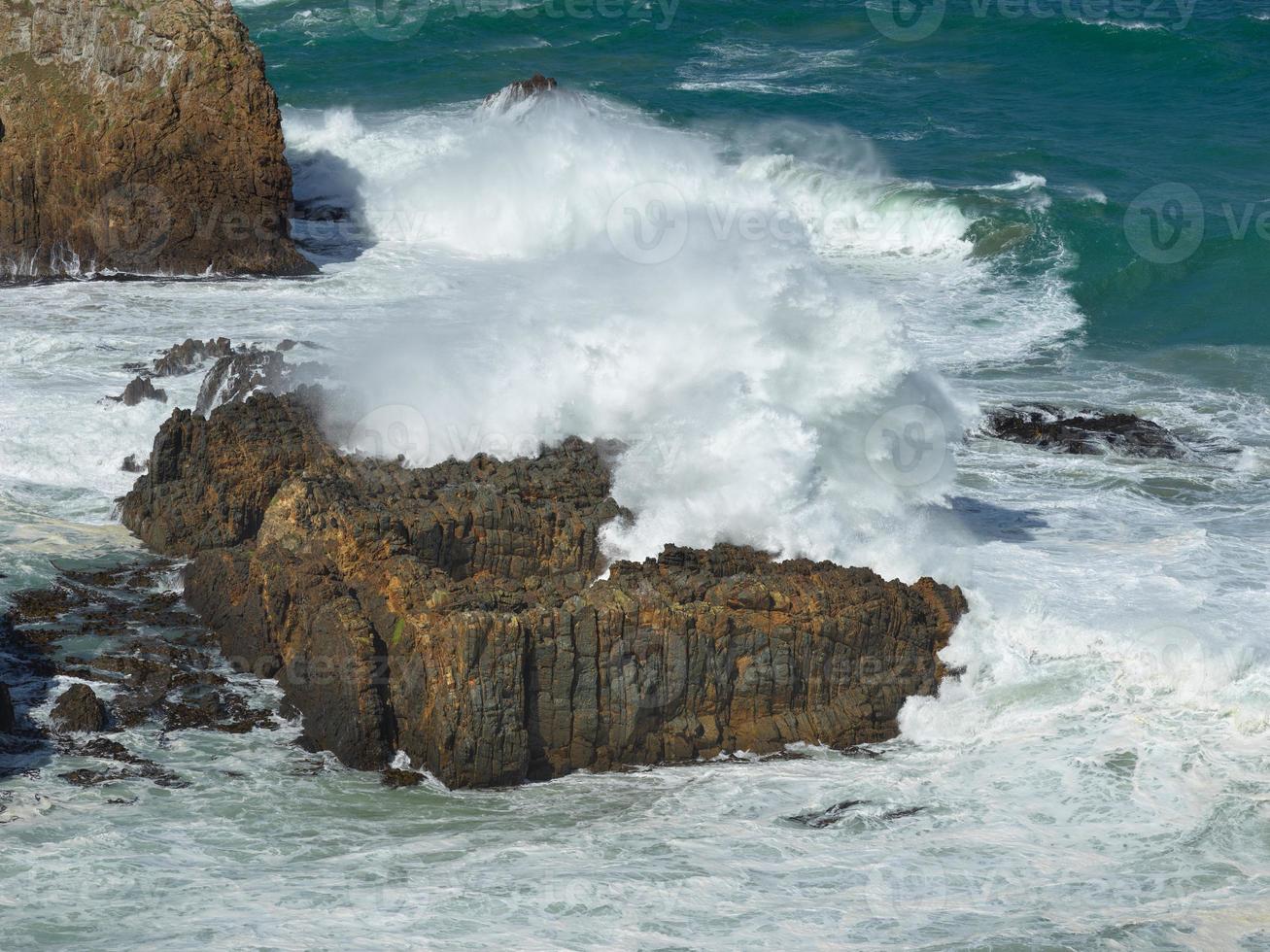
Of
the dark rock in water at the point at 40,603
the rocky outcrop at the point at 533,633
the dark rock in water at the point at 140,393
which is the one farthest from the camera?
the dark rock in water at the point at 140,393

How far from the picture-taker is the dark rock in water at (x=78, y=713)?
13.7 metres

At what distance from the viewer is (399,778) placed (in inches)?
522

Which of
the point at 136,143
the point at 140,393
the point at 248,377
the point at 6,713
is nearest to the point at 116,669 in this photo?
the point at 6,713

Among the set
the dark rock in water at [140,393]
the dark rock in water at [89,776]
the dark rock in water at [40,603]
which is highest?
the dark rock in water at [140,393]

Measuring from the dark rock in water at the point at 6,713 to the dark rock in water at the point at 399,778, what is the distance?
3.01m

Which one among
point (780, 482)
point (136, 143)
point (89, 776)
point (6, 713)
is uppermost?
point (136, 143)

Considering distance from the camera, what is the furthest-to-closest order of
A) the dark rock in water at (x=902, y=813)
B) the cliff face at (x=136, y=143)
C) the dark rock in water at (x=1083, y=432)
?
1. the cliff face at (x=136, y=143)
2. the dark rock in water at (x=1083, y=432)
3. the dark rock in water at (x=902, y=813)

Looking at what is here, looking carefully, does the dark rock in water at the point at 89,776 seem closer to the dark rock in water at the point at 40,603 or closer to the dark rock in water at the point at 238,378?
the dark rock in water at the point at 40,603

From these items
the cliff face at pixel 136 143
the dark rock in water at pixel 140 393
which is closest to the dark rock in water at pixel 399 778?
the dark rock in water at pixel 140 393

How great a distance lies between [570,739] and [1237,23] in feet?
123

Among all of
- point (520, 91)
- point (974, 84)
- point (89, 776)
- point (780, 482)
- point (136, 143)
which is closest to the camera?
point (89, 776)

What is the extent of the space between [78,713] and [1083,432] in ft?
44.7

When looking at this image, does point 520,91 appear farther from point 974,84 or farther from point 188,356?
point 188,356

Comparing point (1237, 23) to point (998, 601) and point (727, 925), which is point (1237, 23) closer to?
point (998, 601)
